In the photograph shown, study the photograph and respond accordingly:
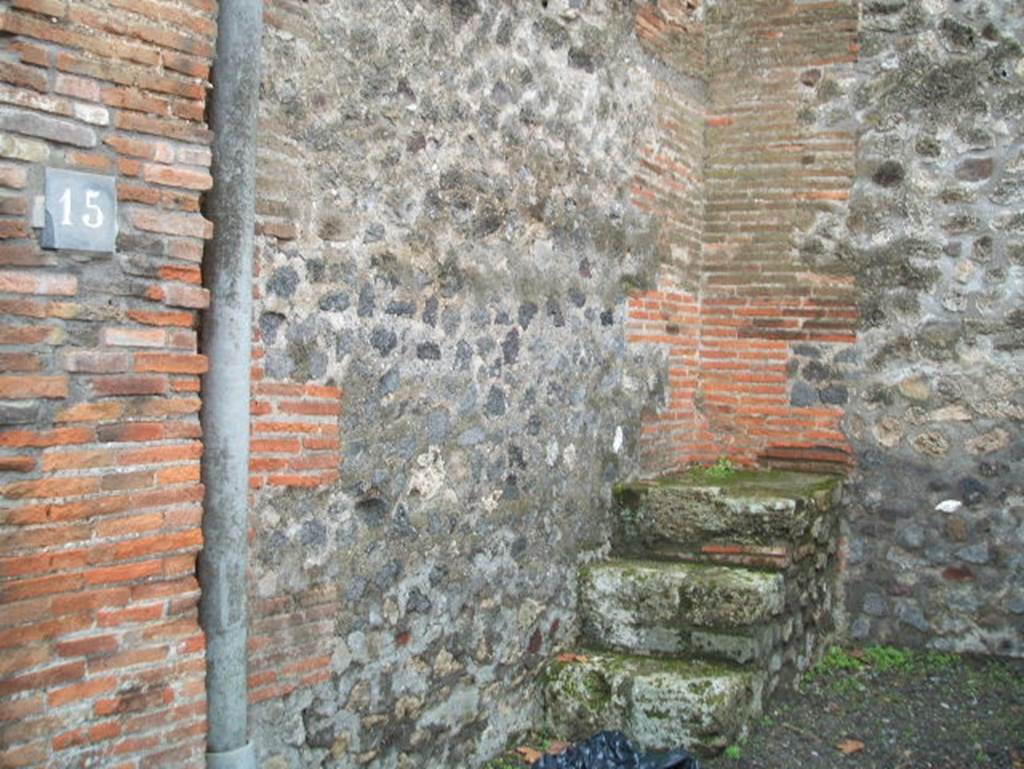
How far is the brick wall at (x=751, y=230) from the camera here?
6.21 meters

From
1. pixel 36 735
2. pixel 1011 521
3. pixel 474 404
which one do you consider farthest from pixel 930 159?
pixel 36 735

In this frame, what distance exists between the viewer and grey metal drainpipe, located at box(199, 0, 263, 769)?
3.10 metres

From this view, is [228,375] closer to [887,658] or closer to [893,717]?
[893,717]

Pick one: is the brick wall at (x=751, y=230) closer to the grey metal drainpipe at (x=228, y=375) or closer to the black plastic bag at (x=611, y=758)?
the black plastic bag at (x=611, y=758)

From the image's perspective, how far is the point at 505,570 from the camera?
469 cm

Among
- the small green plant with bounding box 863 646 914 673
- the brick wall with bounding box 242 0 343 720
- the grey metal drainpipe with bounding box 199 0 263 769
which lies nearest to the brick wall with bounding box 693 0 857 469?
the small green plant with bounding box 863 646 914 673

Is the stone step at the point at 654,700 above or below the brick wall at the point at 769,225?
below

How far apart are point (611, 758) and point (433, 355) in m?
1.90

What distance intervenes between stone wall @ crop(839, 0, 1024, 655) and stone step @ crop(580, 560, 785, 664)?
134 centimetres

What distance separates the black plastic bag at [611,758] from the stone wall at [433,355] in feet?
1.13

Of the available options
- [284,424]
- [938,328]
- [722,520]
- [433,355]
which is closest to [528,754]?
[722,520]

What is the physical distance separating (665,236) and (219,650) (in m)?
3.79

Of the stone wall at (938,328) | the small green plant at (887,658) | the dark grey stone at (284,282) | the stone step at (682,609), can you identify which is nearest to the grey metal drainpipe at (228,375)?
the dark grey stone at (284,282)

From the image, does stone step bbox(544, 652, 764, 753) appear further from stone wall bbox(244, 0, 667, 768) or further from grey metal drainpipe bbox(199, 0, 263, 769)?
grey metal drainpipe bbox(199, 0, 263, 769)
